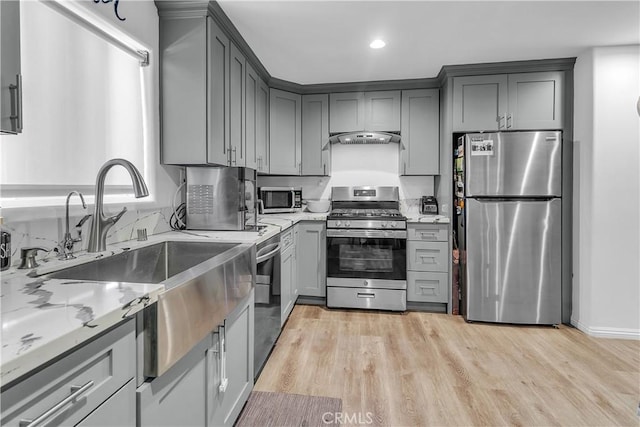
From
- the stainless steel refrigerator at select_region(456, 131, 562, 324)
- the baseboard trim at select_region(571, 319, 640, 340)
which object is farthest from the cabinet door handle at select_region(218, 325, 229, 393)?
the baseboard trim at select_region(571, 319, 640, 340)

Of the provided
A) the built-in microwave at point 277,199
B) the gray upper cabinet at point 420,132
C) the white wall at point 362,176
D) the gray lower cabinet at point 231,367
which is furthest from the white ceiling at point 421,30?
the gray lower cabinet at point 231,367

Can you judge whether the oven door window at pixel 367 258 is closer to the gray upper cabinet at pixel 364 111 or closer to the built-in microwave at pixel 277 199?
the built-in microwave at pixel 277 199

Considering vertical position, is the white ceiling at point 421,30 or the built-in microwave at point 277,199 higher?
the white ceiling at point 421,30

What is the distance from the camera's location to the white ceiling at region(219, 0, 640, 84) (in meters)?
2.15

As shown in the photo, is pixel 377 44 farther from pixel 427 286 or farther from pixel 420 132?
pixel 427 286

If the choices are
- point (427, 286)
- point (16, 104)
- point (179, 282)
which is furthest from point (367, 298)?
point (16, 104)

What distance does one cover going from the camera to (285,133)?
12.1ft

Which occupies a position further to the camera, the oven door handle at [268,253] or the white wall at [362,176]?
the white wall at [362,176]

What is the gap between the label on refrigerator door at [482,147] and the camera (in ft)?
9.68

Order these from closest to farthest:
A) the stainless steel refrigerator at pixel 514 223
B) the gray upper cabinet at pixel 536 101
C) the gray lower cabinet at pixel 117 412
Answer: the gray lower cabinet at pixel 117 412 < the stainless steel refrigerator at pixel 514 223 < the gray upper cabinet at pixel 536 101

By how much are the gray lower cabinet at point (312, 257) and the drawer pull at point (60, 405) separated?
2699 mm

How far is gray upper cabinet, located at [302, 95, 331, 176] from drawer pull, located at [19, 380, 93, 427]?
3236 millimetres

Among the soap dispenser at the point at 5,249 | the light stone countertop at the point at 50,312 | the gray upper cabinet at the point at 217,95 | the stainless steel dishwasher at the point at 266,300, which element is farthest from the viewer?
the gray upper cabinet at the point at 217,95

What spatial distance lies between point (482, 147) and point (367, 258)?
4.86 feet
